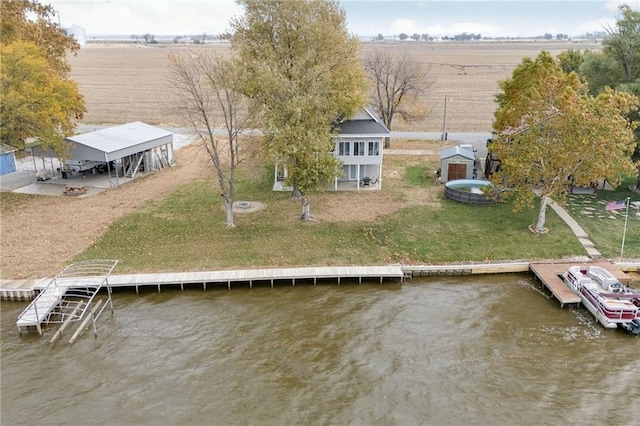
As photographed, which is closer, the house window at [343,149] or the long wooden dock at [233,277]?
the long wooden dock at [233,277]

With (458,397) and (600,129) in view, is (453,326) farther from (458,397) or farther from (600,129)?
(600,129)

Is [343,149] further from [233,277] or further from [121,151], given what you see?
[121,151]

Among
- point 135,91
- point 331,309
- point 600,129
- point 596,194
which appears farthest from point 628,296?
point 135,91

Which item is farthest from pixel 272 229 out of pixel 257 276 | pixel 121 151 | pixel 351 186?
pixel 121 151

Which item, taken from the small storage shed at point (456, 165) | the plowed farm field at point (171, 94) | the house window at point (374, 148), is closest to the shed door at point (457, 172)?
the small storage shed at point (456, 165)

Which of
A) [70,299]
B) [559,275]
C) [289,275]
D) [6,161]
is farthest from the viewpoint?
[6,161]

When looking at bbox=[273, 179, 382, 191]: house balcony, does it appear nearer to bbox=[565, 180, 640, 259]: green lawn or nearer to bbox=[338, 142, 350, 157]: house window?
bbox=[338, 142, 350, 157]: house window

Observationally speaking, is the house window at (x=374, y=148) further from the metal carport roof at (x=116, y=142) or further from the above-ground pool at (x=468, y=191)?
the metal carport roof at (x=116, y=142)
